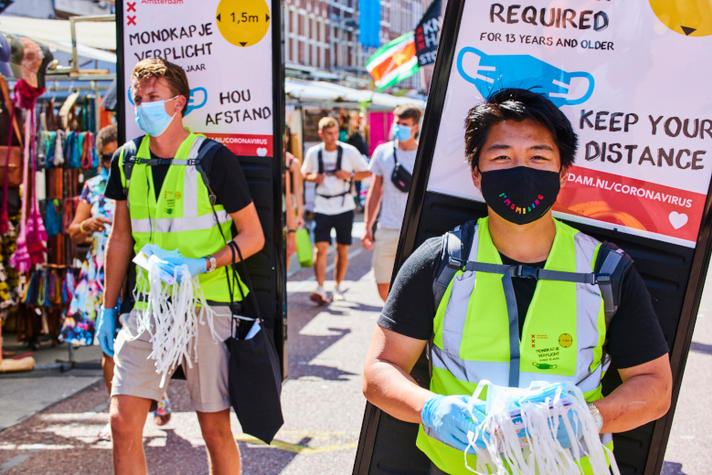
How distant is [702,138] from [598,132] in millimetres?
313

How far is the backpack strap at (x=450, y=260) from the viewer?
1952mm

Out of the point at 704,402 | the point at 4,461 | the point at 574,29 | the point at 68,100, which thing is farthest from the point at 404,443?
the point at 68,100

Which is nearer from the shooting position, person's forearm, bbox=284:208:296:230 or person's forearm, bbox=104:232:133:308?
person's forearm, bbox=104:232:133:308

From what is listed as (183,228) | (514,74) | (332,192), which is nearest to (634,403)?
(514,74)

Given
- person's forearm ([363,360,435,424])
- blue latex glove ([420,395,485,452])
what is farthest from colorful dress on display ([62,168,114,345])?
blue latex glove ([420,395,485,452])

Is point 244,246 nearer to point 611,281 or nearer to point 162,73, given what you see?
point 162,73

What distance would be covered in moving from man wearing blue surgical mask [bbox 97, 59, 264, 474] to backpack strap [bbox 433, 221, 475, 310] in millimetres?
1322

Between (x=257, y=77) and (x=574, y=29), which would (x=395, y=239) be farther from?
(x=574, y=29)

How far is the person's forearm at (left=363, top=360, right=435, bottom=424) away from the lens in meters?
1.86

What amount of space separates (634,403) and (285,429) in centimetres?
323

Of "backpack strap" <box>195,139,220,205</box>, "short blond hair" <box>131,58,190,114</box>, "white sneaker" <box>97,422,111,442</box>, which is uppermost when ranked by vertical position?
"short blond hair" <box>131,58,190,114</box>

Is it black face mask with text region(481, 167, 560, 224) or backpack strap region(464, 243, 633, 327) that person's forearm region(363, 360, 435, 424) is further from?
black face mask with text region(481, 167, 560, 224)

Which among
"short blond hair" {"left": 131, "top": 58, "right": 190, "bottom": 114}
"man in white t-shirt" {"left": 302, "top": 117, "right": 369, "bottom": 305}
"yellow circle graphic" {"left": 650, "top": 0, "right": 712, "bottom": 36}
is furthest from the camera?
Answer: "man in white t-shirt" {"left": 302, "top": 117, "right": 369, "bottom": 305}

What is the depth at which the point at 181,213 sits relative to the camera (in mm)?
3074
